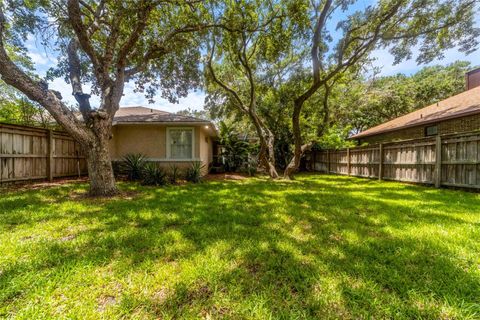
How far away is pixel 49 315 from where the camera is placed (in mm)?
1634

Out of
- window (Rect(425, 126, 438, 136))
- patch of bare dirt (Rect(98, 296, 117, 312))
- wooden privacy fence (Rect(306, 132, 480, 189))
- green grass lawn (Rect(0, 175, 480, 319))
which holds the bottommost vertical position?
patch of bare dirt (Rect(98, 296, 117, 312))

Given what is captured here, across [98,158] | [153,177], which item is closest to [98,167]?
[98,158]

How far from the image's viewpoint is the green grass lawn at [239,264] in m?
1.73

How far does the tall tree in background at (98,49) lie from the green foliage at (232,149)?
490 centimetres

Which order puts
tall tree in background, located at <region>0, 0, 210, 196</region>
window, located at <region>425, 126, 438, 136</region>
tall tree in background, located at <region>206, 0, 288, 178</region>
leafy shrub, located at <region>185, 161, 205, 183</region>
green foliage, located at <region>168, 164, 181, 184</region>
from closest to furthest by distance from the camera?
→ tall tree in background, located at <region>0, 0, 210, 196</region> → tall tree in background, located at <region>206, 0, 288, 178</region> → green foliage, located at <region>168, 164, 181, 184</region> → leafy shrub, located at <region>185, 161, 205, 183</region> → window, located at <region>425, 126, 438, 136</region>

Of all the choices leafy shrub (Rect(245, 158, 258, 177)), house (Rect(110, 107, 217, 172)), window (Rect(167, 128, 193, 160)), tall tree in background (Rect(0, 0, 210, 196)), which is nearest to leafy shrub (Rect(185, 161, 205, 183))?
house (Rect(110, 107, 217, 172))

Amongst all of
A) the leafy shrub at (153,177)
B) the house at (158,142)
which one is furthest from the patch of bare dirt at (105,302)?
the house at (158,142)

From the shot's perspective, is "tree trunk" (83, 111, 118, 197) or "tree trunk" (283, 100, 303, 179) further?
"tree trunk" (283, 100, 303, 179)

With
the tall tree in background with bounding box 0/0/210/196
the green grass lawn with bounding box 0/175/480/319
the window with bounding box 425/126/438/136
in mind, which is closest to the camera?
the green grass lawn with bounding box 0/175/480/319

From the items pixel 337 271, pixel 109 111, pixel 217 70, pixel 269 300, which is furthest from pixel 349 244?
pixel 217 70

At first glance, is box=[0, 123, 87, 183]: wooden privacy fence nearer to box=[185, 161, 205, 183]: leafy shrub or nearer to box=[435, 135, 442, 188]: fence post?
box=[185, 161, 205, 183]: leafy shrub

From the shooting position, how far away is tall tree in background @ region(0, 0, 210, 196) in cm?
547

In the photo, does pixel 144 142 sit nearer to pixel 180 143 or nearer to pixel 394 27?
pixel 180 143

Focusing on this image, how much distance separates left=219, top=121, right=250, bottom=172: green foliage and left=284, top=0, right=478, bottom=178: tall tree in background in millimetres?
4907
